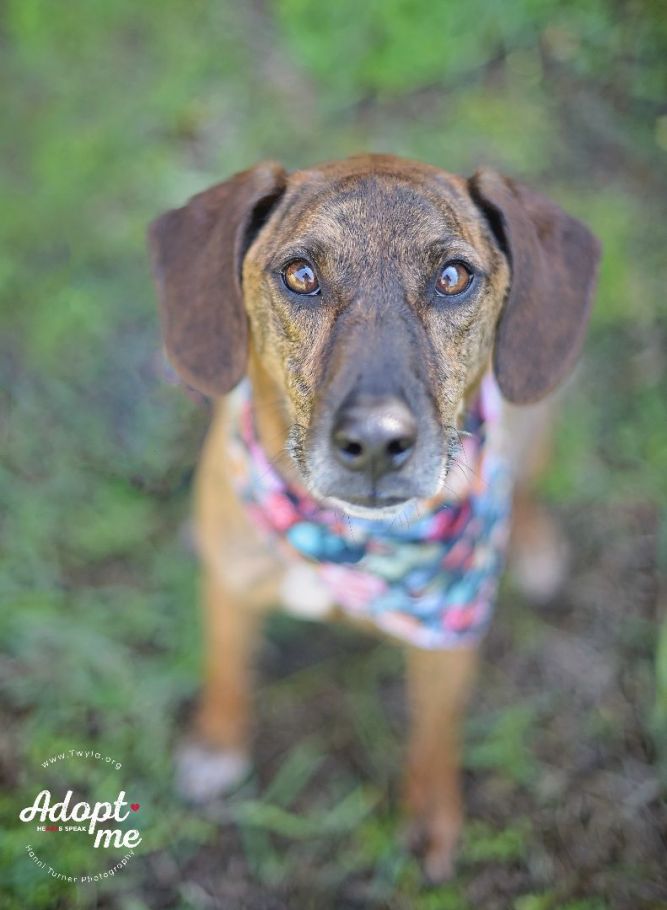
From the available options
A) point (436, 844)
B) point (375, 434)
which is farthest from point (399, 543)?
point (436, 844)

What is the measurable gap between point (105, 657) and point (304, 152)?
3024mm

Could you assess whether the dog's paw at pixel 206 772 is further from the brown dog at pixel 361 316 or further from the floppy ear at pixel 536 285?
the floppy ear at pixel 536 285

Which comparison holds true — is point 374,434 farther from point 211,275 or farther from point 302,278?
point 211,275

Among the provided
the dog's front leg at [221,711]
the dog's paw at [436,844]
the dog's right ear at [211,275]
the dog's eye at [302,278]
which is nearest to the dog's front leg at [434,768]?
the dog's paw at [436,844]

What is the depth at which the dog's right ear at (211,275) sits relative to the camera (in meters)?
2.72

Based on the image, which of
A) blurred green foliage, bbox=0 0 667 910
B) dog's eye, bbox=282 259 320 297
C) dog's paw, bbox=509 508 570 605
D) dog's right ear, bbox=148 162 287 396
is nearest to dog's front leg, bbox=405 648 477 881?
blurred green foliage, bbox=0 0 667 910

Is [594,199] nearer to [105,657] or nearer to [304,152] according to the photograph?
[304,152]

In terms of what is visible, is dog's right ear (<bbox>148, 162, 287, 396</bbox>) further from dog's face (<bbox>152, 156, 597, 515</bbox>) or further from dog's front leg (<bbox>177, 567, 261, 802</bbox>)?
dog's front leg (<bbox>177, 567, 261, 802</bbox>)

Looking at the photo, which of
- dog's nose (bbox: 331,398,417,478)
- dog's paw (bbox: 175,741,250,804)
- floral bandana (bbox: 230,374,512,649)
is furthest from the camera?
dog's paw (bbox: 175,741,250,804)

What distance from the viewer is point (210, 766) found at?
3.56 m

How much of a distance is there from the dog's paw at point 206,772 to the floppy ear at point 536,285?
193cm

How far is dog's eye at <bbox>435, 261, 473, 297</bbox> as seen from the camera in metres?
2.60

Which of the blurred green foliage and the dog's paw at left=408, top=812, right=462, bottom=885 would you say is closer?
the dog's paw at left=408, top=812, right=462, bottom=885

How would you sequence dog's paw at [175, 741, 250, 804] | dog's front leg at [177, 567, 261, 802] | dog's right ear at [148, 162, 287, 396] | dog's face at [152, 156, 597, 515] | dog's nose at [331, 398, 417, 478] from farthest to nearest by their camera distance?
1. dog's paw at [175, 741, 250, 804]
2. dog's front leg at [177, 567, 261, 802]
3. dog's right ear at [148, 162, 287, 396]
4. dog's face at [152, 156, 597, 515]
5. dog's nose at [331, 398, 417, 478]
